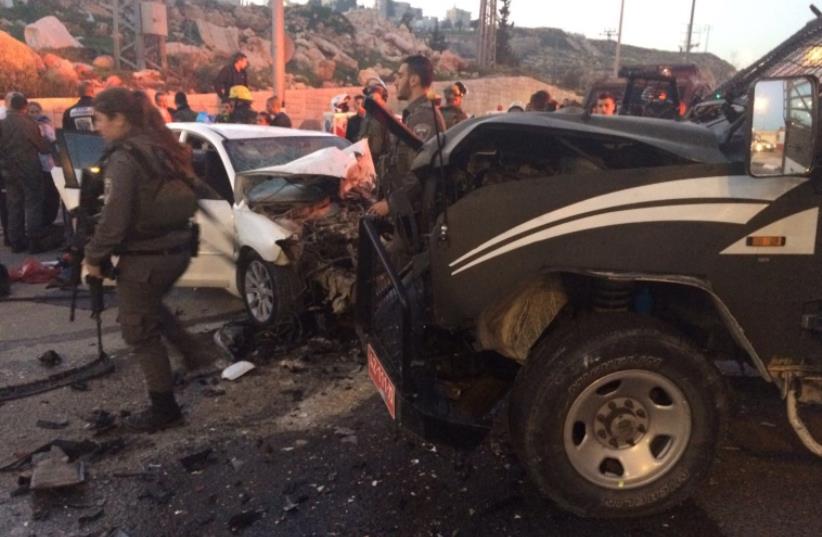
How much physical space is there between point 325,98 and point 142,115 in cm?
2021

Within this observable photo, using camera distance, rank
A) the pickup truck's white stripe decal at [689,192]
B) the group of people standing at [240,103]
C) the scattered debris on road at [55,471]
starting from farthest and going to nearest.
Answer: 1. the group of people standing at [240,103]
2. the scattered debris on road at [55,471]
3. the pickup truck's white stripe decal at [689,192]

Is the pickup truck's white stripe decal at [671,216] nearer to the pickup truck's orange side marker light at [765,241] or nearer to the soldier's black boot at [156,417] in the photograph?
the pickup truck's orange side marker light at [765,241]

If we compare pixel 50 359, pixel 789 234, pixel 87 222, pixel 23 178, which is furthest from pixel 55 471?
pixel 23 178

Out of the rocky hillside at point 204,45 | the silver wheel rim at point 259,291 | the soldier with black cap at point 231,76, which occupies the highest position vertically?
the rocky hillside at point 204,45

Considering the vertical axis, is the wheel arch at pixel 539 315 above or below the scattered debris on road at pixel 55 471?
above

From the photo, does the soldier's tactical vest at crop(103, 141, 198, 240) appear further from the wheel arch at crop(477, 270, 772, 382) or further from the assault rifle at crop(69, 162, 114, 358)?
the wheel arch at crop(477, 270, 772, 382)

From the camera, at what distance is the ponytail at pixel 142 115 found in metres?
3.96

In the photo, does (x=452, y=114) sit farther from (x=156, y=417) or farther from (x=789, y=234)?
(x=789, y=234)

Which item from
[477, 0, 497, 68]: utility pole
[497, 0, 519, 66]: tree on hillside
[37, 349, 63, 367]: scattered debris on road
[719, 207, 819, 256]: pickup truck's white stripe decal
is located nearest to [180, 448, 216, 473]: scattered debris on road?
[37, 349, 63, 367]: scattered debris on road

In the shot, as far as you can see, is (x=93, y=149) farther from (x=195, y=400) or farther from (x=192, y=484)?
(x=192, y=484)

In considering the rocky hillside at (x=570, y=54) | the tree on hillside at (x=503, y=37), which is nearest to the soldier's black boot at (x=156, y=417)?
the tree on hillside at (x=503, y=37)

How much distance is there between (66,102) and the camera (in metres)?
15.4

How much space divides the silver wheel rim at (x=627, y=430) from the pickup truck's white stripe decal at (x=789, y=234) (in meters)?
0.64

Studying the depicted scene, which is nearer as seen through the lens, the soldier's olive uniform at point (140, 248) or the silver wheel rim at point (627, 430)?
the silver wheel rim at point (627, 430)
